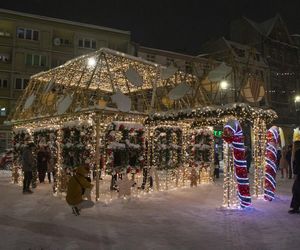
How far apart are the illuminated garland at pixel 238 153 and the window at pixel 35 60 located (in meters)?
29.0

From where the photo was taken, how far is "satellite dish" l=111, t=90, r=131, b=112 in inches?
482

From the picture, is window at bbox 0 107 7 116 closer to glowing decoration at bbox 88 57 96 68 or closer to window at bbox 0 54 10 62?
window at bbox 0 54 10 62

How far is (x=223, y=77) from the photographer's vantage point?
12617 mm

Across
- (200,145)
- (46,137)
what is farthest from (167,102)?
(46,137)

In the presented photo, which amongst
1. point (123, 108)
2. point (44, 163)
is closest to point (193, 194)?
point (123, 108)

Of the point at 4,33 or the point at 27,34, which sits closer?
the point at 4,33

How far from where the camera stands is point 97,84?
15656mm

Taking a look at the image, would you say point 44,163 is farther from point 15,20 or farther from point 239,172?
point 15,20

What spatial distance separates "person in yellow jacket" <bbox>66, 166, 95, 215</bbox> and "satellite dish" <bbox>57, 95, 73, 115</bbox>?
13.0ft

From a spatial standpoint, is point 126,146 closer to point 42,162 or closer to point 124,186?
point 124,186

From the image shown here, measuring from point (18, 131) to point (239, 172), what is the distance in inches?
414

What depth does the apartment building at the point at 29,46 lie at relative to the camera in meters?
34.4

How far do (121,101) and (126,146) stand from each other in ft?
5.13

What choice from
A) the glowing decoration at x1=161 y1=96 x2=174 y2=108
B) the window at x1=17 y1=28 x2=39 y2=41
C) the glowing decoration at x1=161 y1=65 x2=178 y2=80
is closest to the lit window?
the window at x1=17 y1=28 x2=39 y2=41
